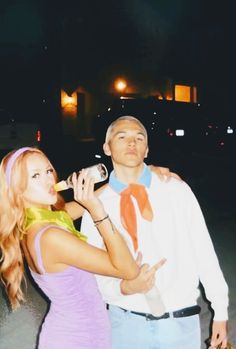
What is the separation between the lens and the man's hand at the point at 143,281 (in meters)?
2.08

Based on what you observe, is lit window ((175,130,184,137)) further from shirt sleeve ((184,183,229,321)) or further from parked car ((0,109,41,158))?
shirt sleeve ((184,183,229,321))

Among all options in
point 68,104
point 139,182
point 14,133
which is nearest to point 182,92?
point 68,104

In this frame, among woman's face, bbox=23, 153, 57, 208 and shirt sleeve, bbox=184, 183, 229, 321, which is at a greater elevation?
woman's face, bbox=23, 153, 57, 208

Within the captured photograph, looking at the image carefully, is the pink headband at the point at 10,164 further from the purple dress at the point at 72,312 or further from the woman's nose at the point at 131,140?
the woman's nose at the point at 131,140

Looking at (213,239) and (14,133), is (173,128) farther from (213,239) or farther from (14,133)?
(213,239)

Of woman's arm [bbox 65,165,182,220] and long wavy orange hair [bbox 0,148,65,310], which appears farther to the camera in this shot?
woman's arm [bbox 65,165,182,220]

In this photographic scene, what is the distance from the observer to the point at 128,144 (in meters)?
2.46

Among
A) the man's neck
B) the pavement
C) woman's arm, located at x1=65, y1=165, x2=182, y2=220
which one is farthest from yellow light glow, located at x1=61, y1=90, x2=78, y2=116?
the man's neck

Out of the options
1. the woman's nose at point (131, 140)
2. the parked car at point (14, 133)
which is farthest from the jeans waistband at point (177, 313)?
the parked car at point (14, 133)

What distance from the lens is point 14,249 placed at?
2.36m

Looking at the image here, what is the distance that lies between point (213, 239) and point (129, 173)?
5072 millimetres

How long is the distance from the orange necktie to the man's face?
19 cm

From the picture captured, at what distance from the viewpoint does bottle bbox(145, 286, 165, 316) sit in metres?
2.17

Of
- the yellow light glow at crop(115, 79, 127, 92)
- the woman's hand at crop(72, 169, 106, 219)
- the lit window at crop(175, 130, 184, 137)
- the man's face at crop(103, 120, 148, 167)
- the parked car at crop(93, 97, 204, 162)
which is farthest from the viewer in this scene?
the yellow light glow at crop(115, 79, 127, 92)
